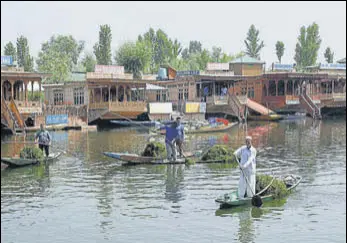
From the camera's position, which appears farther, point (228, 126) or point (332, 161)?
point (228, 126)

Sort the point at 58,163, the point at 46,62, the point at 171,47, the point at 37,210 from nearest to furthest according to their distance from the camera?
the point at 37,210 < the point at 58,163 < the point at 46,62 < the point at 171,47

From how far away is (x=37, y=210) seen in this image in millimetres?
15133

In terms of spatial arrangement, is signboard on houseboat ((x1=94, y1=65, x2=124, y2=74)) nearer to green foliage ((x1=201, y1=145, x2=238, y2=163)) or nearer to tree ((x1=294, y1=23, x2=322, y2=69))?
green foliage ((x1=201, y1=145, x2=238, y2=163))

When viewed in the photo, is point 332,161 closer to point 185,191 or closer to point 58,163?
point 185,191

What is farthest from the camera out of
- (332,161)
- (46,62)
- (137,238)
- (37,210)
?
(46,62)

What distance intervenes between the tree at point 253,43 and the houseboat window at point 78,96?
47.9 metres

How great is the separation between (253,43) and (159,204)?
81062mm

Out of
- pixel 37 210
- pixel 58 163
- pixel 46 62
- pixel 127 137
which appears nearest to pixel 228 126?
pixel 127 137

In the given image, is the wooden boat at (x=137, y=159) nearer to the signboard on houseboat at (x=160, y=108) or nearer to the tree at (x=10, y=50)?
the signboard on houseboat at (x=160, y=108)

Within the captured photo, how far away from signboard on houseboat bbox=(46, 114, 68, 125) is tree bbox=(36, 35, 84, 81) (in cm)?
2252

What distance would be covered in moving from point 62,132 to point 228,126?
12.1 m

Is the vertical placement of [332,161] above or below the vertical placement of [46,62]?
below

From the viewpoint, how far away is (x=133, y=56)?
67.1 meters

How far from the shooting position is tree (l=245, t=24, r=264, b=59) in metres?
93.2
